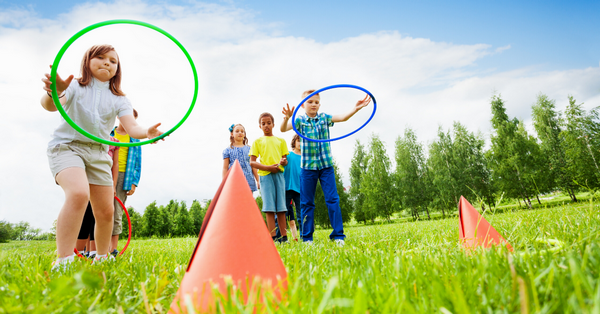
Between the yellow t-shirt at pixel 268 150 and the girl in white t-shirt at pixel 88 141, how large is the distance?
2242 mm

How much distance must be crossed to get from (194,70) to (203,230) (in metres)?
2.33

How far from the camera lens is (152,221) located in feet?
76.1

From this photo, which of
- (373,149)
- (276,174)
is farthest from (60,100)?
(373,149)

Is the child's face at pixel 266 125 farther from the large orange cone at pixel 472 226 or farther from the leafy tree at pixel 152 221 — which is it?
the leafy tree at pixel 152 221

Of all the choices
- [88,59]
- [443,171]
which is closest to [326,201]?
[88,59]

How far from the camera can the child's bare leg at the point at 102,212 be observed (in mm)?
2771

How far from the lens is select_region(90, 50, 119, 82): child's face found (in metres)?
2.75

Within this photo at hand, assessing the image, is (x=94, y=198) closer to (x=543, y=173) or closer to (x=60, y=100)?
(x=60, y=100)

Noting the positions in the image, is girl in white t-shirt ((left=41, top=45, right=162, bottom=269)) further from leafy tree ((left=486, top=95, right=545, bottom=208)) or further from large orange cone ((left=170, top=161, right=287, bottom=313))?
leafy tree ((left=486, top=95, right=545, bottom=208))

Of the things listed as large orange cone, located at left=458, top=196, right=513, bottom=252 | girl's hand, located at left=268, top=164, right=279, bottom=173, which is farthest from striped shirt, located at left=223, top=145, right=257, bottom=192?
large orange cone, located at left=458, top=196, right=513, bottom=252

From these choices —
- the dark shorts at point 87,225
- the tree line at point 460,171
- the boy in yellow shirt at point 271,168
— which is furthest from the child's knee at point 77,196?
the tree line at point 460,171

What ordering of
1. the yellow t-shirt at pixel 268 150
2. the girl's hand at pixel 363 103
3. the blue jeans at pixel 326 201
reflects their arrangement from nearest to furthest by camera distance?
the blue jeans at pixel 326 201 < the girl's hand at pixel 363 103 < the yellow t-shirt at pixel 268 150

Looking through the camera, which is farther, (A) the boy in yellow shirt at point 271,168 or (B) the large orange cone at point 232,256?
(A) the boy in yellow shirt at point 271,168

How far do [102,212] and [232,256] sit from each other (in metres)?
2.31
